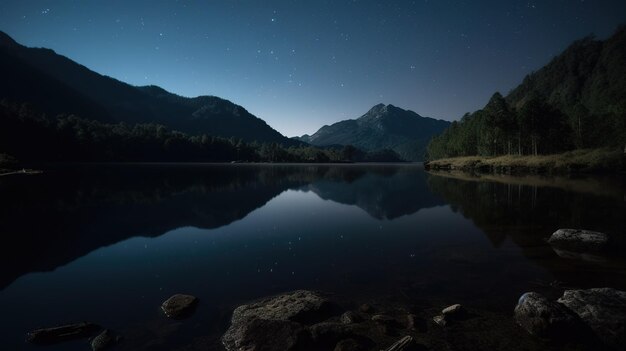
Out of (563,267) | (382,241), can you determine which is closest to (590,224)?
(563,267)

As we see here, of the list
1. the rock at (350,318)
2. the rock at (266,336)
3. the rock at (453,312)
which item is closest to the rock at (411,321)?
the rock at (453,312)

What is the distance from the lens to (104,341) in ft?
30.6

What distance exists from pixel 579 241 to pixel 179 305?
69.3ft

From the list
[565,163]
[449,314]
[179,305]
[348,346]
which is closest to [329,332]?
[348,346]

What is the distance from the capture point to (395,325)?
10156 millimetres

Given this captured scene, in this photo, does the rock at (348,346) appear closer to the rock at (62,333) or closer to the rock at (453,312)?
the rock at (453,312)

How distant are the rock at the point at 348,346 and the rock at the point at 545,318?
5.45 m

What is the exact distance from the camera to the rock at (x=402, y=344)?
8469mm

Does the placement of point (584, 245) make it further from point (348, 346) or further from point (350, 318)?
point (348, 346)

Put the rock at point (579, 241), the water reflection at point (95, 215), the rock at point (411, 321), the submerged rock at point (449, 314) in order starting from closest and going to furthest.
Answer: the rock at point (411, 321) < the submerged rock at point (449, 314) < the rock at point (579, 241) < the water reflection at point (95, 215)

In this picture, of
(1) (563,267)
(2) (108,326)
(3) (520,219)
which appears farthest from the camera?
(3) (520,219)

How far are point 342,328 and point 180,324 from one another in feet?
17.5

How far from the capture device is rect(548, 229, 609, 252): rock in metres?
17.6

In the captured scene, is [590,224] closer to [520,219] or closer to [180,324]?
[520,219]
